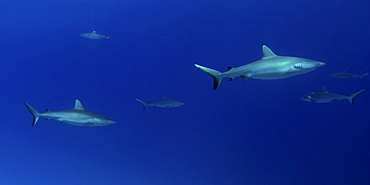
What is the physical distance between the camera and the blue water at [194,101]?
10102mm

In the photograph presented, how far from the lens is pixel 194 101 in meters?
11.4

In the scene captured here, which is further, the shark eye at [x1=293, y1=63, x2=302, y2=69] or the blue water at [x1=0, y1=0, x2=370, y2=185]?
the blue water at [x1=0, y1=0, x2=370, y2=185]

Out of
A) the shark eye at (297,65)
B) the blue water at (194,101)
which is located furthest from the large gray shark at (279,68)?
the blue water at (194,101)

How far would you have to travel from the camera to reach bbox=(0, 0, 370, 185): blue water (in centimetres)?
1010

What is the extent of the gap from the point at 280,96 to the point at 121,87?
6680 millimetres

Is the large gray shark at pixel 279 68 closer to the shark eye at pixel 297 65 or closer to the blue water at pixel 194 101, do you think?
the shark eye at pixel 297 65

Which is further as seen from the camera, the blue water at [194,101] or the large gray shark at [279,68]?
the blue water at [194,101]

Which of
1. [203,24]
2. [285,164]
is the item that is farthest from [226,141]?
[203,24]

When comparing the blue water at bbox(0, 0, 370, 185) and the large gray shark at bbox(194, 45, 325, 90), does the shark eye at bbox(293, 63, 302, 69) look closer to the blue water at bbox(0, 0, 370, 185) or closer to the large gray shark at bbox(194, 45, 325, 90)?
the large gray shark at bbox(194, 45, 325, 90)

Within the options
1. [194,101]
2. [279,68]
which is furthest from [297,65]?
[194,101]

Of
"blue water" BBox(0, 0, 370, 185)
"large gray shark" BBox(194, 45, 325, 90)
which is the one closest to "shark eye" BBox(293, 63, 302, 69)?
"large gray shark" BBox(194, 45, 325, 90)

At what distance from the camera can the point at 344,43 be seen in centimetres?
1010

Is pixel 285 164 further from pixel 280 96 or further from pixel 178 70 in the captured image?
pixel 178 70

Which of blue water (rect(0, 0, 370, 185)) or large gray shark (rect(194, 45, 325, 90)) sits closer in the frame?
large gray shark (rect(194, 45, 325, 90))
